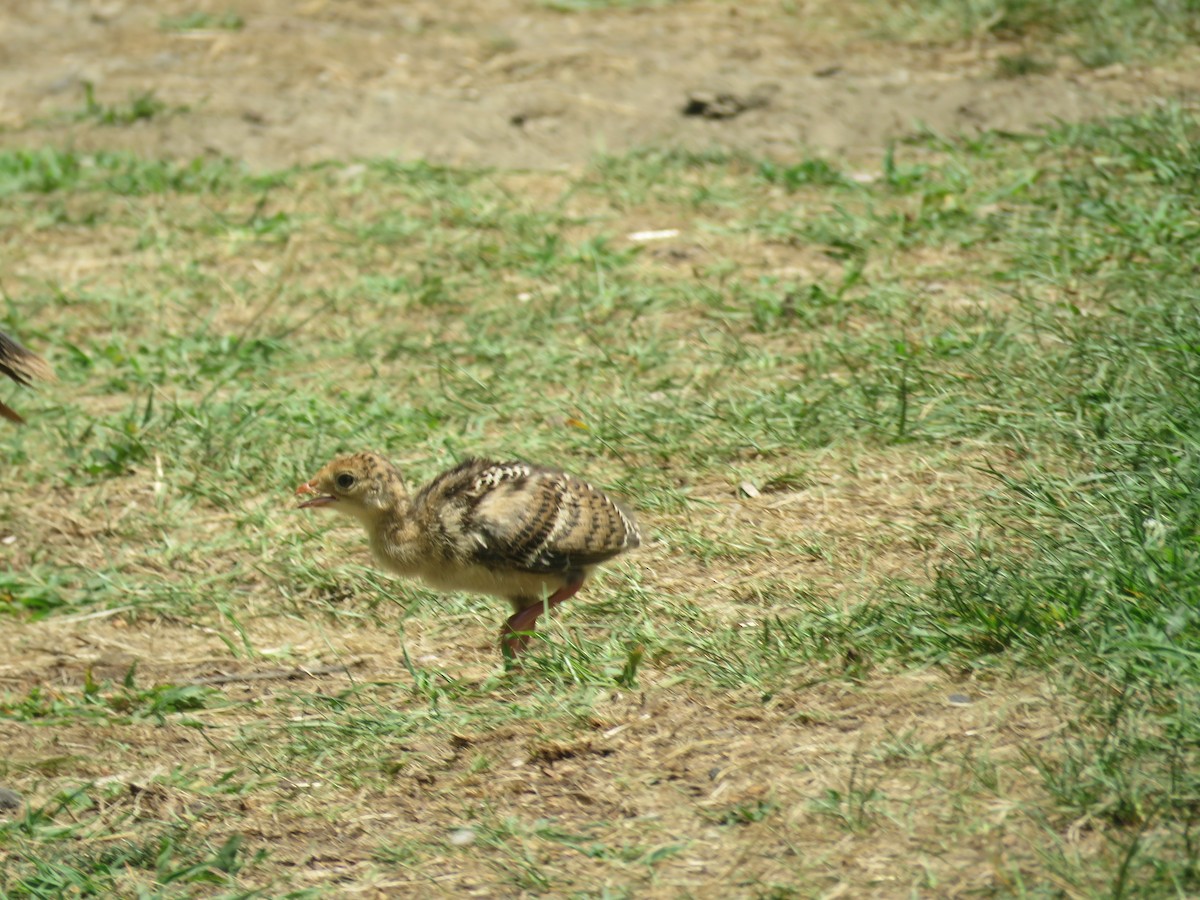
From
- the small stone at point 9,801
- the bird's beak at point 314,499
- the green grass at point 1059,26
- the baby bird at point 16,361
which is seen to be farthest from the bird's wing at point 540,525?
the green grass at point 1059,26

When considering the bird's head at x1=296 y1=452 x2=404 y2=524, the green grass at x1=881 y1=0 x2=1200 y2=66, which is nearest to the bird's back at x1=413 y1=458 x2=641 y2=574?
the bird's head at x1=296 y1=452 x2=404 y2=524

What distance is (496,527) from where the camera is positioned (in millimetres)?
4949

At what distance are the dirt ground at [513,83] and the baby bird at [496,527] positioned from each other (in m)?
4.72

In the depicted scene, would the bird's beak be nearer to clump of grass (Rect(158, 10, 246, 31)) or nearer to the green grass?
the green grass

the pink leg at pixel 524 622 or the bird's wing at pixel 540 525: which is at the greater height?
the bird's wing at pixel 540 525

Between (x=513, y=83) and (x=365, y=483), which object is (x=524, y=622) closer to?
(x=365, y=483)

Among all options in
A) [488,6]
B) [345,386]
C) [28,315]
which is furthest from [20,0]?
[345,386]

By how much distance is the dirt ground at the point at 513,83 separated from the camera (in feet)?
31.4

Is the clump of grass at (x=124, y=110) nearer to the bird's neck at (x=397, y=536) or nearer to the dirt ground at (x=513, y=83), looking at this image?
the dirt ground at (x=513, y=83)

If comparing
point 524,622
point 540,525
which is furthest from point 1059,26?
point 524,622

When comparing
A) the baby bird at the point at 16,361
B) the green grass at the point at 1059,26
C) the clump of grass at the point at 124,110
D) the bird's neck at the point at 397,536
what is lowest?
the bird's neck at the point at 397,536

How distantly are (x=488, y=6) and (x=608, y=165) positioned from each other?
137 inches

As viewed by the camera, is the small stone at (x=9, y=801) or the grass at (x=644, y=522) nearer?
the grass at (x=644, y=522)

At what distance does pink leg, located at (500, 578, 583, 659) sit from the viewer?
4902mm
